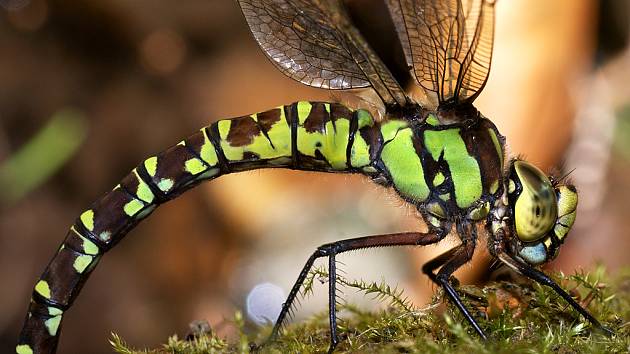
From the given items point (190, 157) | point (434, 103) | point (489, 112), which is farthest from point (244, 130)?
point (489, 112)

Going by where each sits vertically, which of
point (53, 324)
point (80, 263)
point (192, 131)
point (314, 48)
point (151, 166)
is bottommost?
point (53, 324)

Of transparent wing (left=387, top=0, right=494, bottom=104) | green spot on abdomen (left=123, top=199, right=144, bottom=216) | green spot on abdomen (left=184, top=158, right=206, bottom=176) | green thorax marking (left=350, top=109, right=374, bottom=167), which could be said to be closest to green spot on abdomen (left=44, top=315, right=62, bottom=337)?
green spot on abdomen (left=123, top=199, right=144, bottom=216)

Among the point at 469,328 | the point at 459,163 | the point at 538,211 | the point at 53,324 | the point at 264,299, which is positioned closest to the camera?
the point at 469,328

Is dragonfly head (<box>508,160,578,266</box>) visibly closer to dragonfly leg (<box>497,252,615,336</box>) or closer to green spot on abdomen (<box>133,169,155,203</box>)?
dragonfly leg (<box>497,252,615,336</box>)

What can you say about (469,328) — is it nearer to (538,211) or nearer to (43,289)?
(538,211)

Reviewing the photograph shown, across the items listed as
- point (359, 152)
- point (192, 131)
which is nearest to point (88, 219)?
point (359, 152)

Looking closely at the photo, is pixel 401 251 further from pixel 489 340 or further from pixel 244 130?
pixel 489 340
